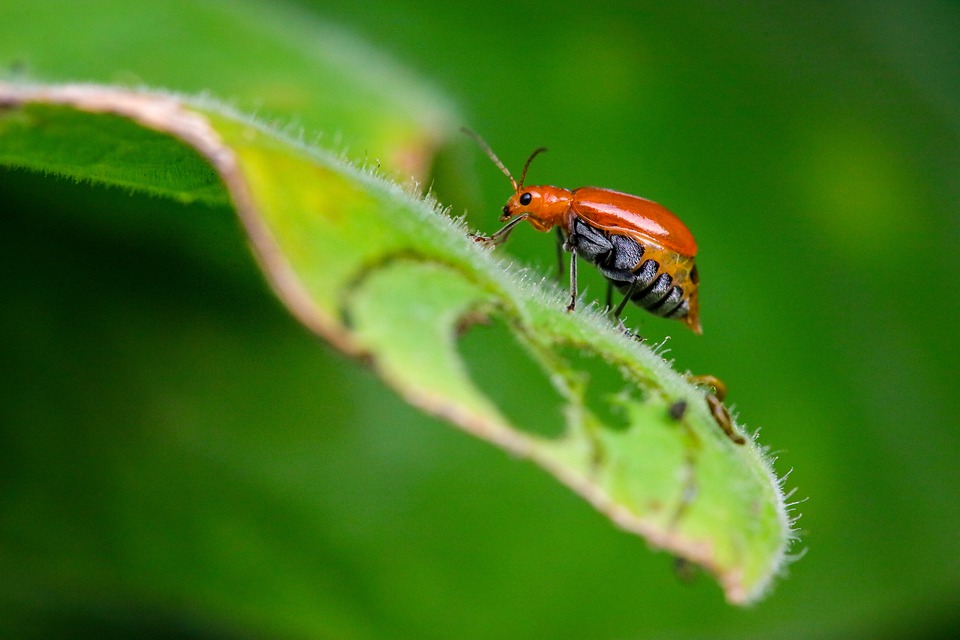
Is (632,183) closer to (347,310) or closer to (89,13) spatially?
(89,13)

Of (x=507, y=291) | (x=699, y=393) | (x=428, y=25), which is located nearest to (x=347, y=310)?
(x=507, y=291)

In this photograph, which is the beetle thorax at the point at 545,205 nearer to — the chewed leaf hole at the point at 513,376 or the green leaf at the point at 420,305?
the chewed leaf hole at the point at 513,376

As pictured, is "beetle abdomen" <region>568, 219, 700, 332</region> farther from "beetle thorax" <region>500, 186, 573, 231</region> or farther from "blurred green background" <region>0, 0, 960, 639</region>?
"blurred green background" <region>0, 0, 960, 639</region>

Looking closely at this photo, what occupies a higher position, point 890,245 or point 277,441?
point 890,245

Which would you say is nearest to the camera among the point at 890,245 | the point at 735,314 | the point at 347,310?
the point at 347,310

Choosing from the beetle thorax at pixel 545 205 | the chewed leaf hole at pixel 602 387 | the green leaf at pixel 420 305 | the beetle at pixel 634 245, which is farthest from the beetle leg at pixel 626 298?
the green leaf at pixel 420 305
